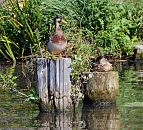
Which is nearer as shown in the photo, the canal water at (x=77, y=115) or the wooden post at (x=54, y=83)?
the canal water at (x=77, y=115)

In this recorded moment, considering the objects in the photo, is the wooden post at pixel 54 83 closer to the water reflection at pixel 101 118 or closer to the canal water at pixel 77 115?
the canal water at pixel 77 115

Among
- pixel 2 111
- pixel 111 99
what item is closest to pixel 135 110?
pixel 111 99

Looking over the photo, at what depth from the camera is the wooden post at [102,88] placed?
423 inches

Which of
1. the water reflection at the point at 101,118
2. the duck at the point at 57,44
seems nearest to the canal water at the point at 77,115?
the water reflection at the point at 101,118

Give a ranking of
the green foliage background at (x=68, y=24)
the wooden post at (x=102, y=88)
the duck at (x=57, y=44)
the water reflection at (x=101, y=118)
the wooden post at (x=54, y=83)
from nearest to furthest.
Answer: the water reflection at (x=101, y=118)
the wooden post at (x=54, y=83)
the duck at (x=57, y=44)
the wooden post at (x=102, y=88)
the green foliage background at (x=68, y=24)

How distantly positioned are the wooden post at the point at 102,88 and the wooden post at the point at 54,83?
1.75 ft

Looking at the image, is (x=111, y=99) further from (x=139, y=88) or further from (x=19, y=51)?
(x=19, y=51)

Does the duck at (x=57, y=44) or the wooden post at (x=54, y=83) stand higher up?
the duck at (x=57, y=44)

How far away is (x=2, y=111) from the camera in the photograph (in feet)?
35.0

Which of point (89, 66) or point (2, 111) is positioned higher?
point (89, 66)

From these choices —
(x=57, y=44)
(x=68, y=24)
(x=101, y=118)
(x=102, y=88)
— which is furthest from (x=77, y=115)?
(x=68, y=24)

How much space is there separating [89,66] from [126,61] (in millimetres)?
7296

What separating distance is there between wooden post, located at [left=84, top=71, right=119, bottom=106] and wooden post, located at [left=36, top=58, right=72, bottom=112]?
534mm

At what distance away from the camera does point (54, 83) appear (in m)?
10.3
